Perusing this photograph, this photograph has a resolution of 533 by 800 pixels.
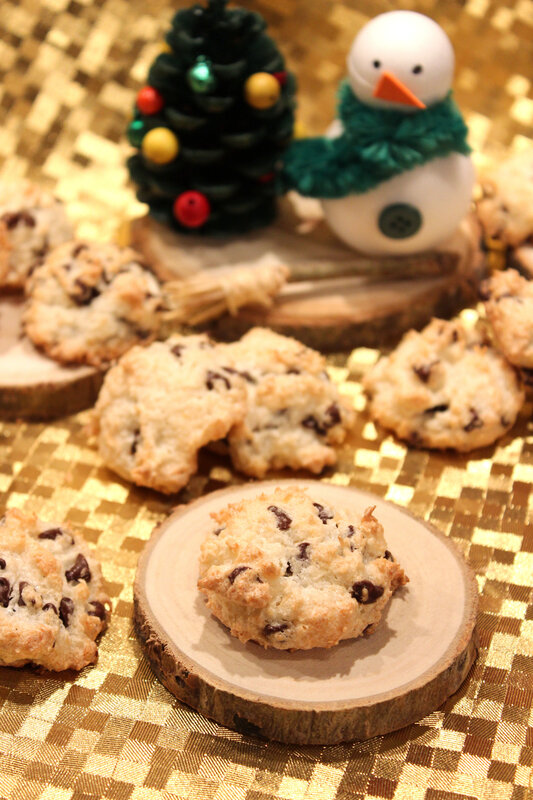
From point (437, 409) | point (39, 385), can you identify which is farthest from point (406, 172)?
point (39, 385)

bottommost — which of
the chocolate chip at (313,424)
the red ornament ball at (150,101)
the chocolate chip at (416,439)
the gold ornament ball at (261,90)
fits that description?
the chocolate chip at (416,439)

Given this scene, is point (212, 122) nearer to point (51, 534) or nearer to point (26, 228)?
point (26, 228)

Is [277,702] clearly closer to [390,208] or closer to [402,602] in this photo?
[402,602]

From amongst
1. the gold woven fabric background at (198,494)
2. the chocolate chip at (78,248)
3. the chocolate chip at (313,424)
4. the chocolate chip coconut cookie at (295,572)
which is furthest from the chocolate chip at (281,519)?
the chocolate chip at (78,248)

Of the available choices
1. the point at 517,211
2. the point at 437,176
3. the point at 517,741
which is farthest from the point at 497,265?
the point at 517,741

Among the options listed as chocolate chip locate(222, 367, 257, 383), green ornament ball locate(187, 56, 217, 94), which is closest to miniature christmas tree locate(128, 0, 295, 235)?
green ornament ball locate(187, 56, 217, 94)

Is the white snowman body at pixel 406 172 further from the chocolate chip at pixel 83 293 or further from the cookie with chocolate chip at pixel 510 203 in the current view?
the chocolate chip at pixel 83 293

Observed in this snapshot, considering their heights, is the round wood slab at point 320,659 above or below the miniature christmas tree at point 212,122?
below
